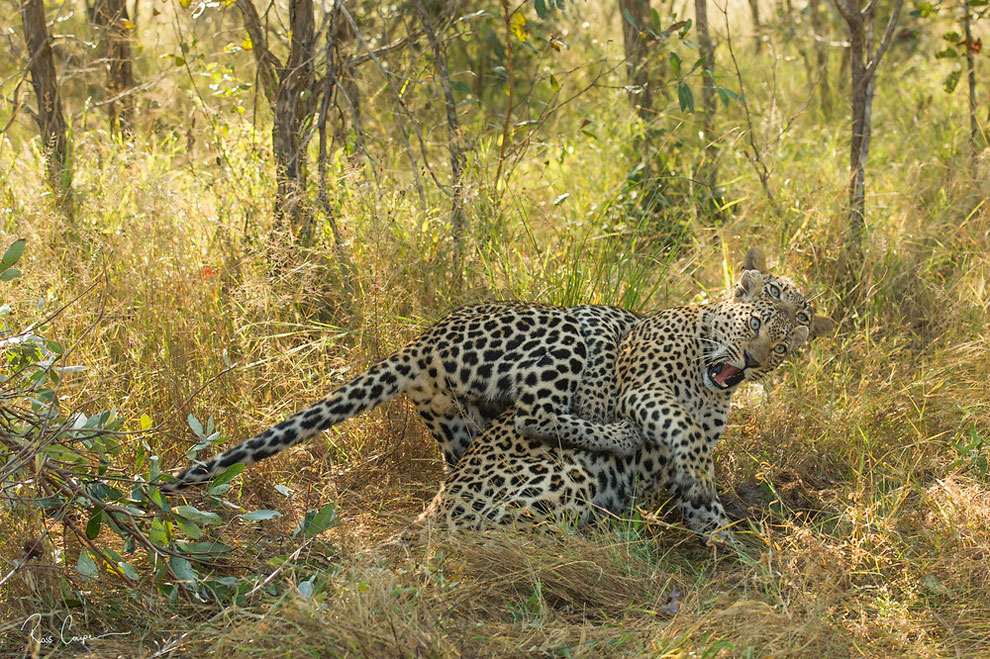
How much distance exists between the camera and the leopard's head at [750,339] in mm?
4746

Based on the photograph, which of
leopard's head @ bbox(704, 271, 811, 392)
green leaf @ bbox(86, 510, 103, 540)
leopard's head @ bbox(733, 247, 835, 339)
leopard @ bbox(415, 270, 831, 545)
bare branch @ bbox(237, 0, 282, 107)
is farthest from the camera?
bare branch @ bbox(237, 0, 282, 107)

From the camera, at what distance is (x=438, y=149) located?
8.40 metres

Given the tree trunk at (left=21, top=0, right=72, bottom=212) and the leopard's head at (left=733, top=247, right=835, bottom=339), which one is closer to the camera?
the leopard's head at (left=733, top=247, right=835, bottom=339)

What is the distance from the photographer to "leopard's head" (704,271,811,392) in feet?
15.6

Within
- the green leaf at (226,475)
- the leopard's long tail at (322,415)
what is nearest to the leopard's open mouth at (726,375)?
the leopard's long tail at (322,415)

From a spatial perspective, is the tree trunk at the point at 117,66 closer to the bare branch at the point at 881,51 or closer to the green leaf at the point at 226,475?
the green leaf at the point at 226,475

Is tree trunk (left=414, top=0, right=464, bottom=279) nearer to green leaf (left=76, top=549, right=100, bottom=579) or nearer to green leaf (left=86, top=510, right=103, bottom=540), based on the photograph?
green leaf (left=86, top=510, right=103, bottom=540)

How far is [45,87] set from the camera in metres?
6.68

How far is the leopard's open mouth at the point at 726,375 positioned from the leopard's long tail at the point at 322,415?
1.36 m

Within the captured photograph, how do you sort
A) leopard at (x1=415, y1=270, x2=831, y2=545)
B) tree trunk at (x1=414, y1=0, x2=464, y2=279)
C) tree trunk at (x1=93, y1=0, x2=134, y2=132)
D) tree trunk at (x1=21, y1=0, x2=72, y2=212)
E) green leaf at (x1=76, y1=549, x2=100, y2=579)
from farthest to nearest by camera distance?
tree trunk at (x1=93, y1=0, x2=134, y2=132)
tree trunk at (x1=21, y1=0, x2=72, y2=212)
tree trunk at (x1=414, y1=0, x2=464, y2=279)
leopard at (x1=415, y1=270, x2=831, y2=545)
green leaf at (x1=76, y1=549, x2=100, y2=579)

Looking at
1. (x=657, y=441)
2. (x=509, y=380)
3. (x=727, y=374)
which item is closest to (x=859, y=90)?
(x=727, y=374)

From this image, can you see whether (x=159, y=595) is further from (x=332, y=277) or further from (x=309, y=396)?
(x=332, y=277)

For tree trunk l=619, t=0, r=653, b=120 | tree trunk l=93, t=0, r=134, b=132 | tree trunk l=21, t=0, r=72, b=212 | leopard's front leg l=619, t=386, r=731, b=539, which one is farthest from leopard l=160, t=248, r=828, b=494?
tree trunk l=93, t=0, r=134, b=132

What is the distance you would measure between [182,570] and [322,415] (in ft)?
3.32
